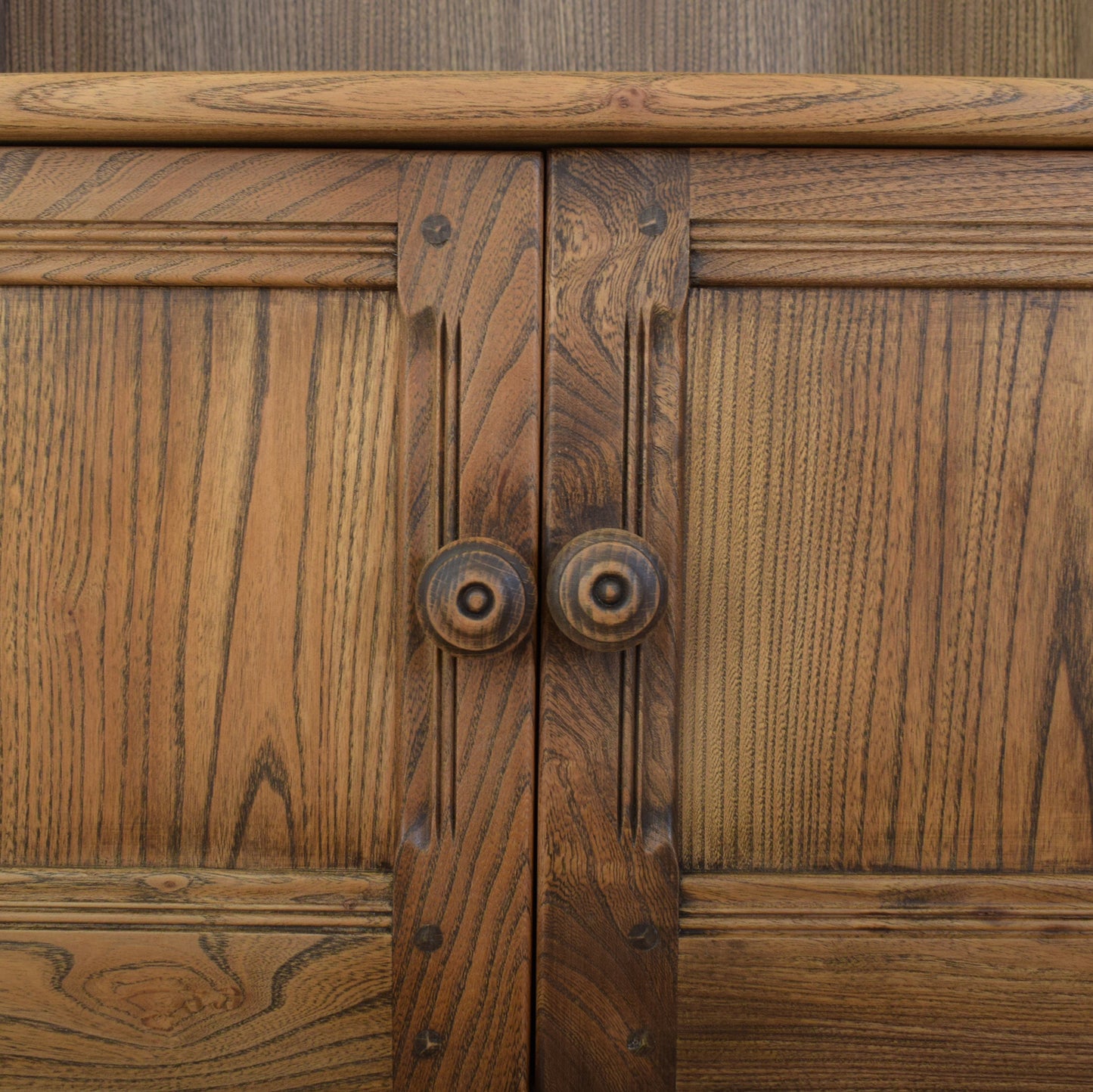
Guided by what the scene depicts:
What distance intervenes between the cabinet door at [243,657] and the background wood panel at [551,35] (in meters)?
0.29

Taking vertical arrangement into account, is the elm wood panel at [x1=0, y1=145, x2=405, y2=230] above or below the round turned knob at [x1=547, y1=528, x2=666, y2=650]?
above

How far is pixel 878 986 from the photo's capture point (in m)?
0.38

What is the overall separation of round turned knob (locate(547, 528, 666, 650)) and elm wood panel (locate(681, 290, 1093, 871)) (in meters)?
0.04

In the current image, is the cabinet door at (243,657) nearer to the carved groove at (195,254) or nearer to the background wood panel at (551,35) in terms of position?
the carved groove at (195,254)

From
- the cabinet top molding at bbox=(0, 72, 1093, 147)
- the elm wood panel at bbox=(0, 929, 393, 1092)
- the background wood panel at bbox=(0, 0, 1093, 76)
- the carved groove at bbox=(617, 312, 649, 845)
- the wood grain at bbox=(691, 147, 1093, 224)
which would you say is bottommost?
the elm wood panel at bbox=(0, 929, 393, 1092)

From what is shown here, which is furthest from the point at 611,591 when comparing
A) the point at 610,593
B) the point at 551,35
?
the point at 551,35

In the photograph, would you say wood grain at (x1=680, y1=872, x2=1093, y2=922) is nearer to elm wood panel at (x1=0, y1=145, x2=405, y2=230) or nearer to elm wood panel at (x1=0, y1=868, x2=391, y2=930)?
Answer: elm wood panel at (x1=0, y1=868, x2=391, y2=930)

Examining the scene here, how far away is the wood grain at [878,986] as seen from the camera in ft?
1.23

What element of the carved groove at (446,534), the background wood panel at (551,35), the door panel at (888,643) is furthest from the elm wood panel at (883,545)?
the background wood panel at (551,35)

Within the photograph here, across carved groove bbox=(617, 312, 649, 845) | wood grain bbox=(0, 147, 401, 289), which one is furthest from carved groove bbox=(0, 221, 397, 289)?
carved groove bbox=(617, 312, 649, 845)

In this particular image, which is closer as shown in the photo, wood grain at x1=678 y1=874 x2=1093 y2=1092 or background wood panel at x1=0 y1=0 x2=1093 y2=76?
wood grain at x1=678 y1=874 x2=1093 y2=1092

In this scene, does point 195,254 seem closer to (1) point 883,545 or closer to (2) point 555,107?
(2) point 555,107

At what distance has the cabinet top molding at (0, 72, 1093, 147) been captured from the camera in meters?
0.35

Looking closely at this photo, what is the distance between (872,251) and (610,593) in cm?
20
